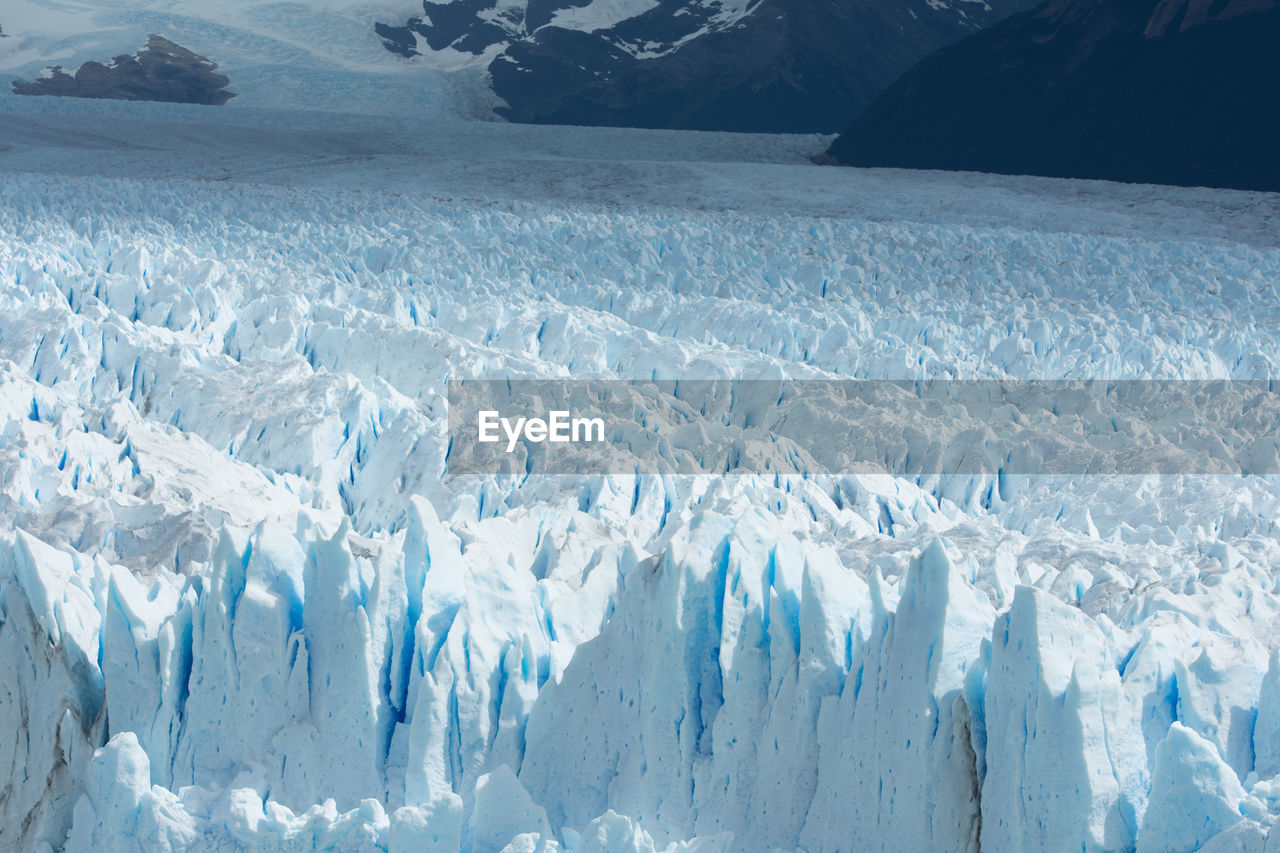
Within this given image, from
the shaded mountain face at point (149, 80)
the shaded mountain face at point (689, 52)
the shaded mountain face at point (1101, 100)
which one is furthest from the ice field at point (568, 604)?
the shaded mountain face at point (689, 52)

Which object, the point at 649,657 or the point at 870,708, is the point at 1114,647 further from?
the point at 649,657

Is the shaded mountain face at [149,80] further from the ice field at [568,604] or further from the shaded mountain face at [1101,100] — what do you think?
the ice field at [568,604]

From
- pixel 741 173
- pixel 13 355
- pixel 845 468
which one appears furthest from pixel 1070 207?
pixel 13 355

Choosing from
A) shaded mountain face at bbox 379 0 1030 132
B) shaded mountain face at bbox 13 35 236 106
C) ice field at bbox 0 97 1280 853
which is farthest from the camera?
shaded mountain face at bbox 379 0 1030 132

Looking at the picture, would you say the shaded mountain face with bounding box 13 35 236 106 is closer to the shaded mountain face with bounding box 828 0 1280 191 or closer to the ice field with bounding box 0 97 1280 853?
the shaded mountain face with bounding box 828 0 1280 191

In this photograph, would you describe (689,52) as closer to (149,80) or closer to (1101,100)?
(149,80)

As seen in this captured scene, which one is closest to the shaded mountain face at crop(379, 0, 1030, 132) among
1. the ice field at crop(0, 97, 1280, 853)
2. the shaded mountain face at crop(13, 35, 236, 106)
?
the shaded mountain face at crop(13, 35, 236, 106)
